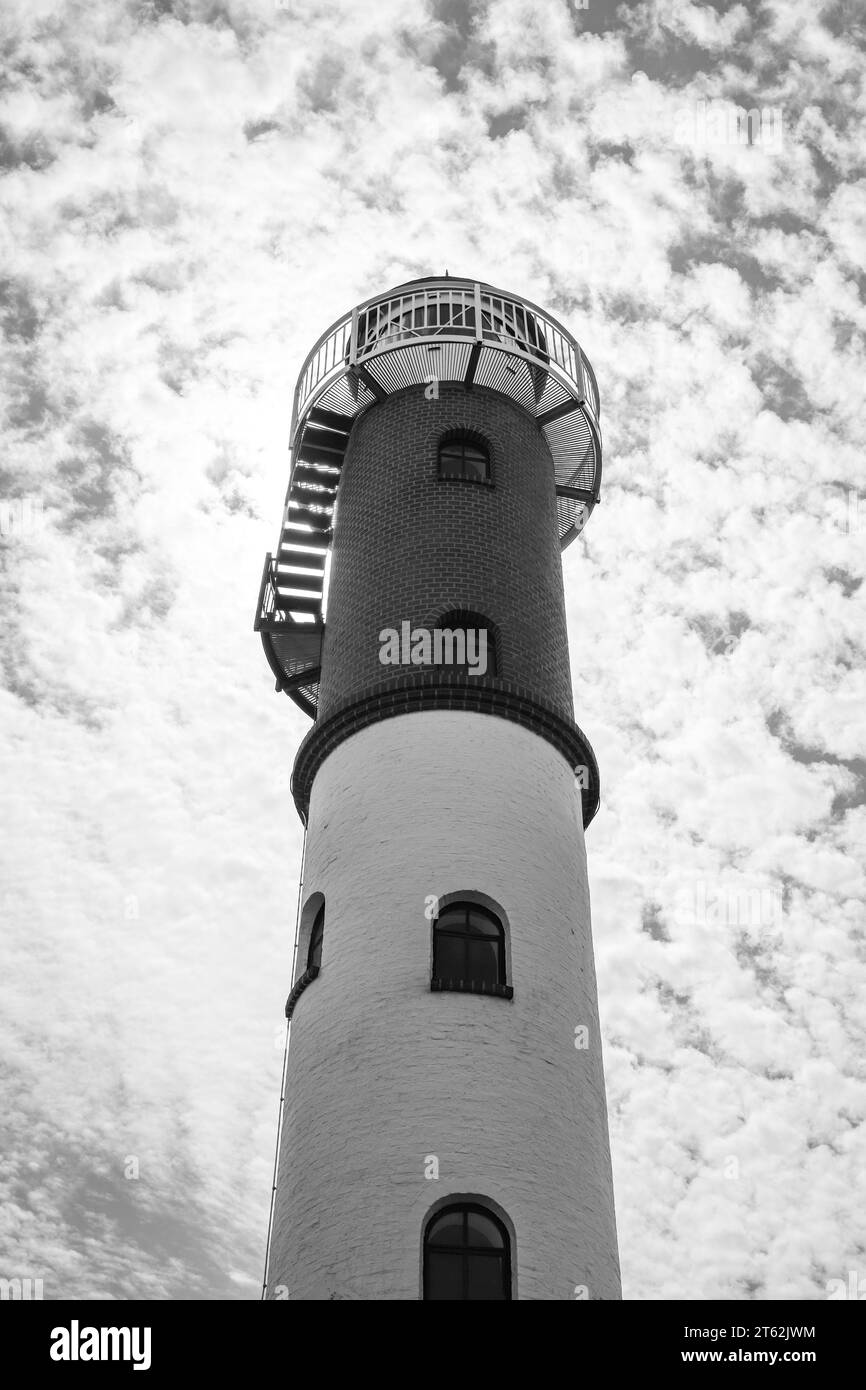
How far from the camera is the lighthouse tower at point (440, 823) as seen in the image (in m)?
14.4

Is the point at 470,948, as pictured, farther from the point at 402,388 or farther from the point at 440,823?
the point at 402,388

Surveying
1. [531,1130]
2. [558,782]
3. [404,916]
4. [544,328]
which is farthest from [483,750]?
[544,328]

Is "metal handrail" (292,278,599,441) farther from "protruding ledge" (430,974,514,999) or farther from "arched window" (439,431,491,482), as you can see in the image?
"protruding ledge" (430,974,514,999)

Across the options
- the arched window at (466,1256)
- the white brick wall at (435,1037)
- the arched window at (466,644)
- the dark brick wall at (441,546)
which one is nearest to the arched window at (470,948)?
the white brick wall at (435,1037)

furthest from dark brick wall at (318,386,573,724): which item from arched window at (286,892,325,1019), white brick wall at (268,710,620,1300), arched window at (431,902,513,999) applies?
arched window at (431,902,513,999)

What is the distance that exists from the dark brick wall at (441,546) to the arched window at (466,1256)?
721cm

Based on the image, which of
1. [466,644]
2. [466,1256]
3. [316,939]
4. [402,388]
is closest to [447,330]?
[402,388]

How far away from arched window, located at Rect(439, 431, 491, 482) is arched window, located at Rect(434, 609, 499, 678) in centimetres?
321

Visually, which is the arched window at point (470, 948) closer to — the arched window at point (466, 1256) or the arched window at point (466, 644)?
the arched window at point (466, 1256)

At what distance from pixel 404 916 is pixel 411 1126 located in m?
2.66

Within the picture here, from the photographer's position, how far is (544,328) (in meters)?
25.1

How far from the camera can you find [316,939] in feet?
58.7

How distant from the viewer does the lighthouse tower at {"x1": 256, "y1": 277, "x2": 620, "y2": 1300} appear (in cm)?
1435
